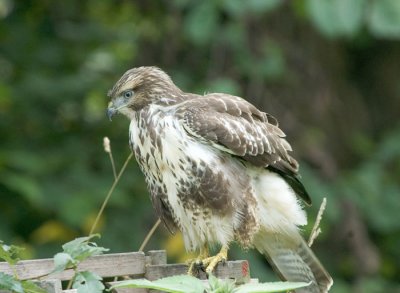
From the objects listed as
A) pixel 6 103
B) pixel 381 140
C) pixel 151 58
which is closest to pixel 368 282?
pixel 381 140

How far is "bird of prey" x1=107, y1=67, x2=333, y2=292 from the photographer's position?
489 centimetres

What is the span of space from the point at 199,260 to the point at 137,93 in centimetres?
88

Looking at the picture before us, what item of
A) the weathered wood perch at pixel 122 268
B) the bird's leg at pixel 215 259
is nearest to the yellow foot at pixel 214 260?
the bird's leg at pixel 215 259

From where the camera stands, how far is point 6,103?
26.2ft

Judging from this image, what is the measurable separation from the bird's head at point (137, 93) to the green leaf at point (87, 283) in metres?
1.68

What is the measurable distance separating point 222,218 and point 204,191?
0.58ft

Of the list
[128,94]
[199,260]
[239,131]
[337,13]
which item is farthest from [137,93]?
[337,13]

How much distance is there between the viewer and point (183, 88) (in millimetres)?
8102

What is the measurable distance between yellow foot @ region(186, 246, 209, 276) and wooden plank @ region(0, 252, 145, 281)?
431 mm

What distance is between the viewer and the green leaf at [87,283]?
3475mm

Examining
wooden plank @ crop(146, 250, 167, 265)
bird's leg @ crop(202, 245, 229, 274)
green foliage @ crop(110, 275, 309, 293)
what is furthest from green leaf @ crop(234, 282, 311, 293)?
bird's leg @ crop(202, 245, 229, 274)

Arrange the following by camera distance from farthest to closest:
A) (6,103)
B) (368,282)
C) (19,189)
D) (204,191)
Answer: (368,282), (6,103), (19,189), (204,191)

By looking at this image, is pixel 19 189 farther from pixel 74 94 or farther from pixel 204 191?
pixel 204 191

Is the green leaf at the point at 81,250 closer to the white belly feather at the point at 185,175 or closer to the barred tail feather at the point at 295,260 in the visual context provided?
the white belly feather at the point at 185,175
